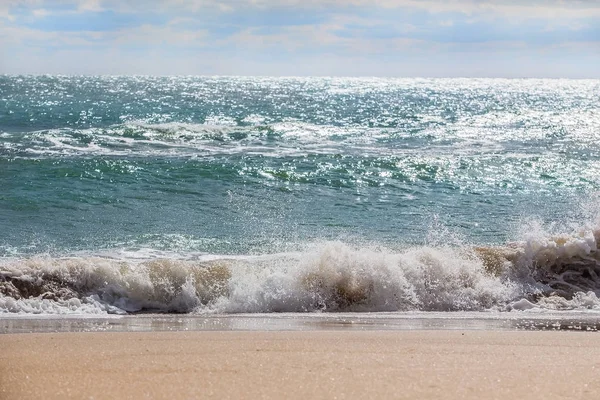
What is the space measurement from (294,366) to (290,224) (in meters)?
8.64

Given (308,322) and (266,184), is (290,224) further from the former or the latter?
(308,322)

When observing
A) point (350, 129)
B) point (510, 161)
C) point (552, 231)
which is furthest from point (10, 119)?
point (552, 231)

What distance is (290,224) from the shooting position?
14.2 m

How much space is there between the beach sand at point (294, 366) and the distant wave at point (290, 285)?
2.22 meters

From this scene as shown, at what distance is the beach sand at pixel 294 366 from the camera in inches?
196

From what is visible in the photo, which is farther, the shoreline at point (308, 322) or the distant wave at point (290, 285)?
the distant wave at point (290, 285)

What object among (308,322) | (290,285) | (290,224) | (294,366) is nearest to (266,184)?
(290,224)

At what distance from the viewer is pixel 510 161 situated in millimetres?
23719

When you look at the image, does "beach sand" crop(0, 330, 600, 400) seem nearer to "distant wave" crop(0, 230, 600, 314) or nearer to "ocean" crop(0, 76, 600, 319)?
"distant wave" crop(0, 230, 600, 314)

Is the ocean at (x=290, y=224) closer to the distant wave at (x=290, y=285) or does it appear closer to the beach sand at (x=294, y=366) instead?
the distant wave at (x=290, y=285)

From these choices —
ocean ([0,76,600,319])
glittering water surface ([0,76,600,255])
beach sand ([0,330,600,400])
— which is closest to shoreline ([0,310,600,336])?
ocean ([0,76,600,319])

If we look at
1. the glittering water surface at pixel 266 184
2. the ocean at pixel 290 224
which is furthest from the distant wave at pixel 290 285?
the glittering water surface at pixel 266 184

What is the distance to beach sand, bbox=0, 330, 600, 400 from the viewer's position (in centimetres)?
497

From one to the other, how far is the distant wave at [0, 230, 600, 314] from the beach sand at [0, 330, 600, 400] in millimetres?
2224
